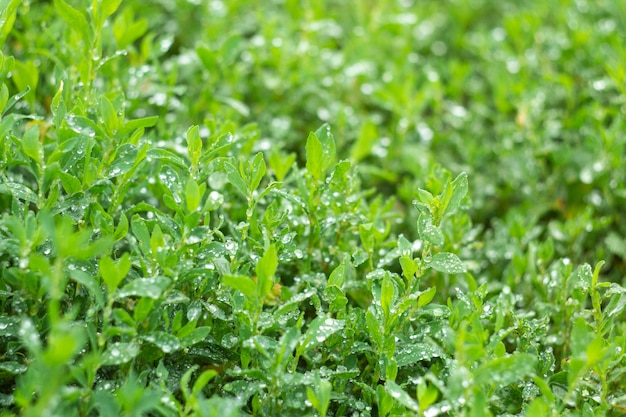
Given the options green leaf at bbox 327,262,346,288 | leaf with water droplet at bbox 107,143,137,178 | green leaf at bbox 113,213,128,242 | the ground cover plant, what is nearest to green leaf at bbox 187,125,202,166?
the ground cover plant

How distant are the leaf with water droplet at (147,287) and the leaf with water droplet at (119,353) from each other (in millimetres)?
124

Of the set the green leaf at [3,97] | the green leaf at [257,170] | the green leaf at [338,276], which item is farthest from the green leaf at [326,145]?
the green leaf at [3,97]

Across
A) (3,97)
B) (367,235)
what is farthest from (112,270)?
(367,235)

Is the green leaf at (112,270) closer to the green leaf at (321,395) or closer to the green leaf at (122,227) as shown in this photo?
the green leaf at (122,227)

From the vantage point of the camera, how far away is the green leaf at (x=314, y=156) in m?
1.93

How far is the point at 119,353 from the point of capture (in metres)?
1.55

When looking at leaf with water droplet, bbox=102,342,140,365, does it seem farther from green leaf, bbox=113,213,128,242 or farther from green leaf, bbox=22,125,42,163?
green leaf, bbox=22,125,42,163

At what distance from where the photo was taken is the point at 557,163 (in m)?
2.79

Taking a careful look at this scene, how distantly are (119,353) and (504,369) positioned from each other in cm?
92

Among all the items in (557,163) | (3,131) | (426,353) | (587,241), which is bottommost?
(587,241)

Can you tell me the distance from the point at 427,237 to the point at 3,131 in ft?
3.90

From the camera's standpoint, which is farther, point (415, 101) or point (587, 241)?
point (415, 101)

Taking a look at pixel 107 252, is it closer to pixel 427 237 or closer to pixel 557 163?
pixel 427 237

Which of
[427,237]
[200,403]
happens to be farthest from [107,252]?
[427,237]
